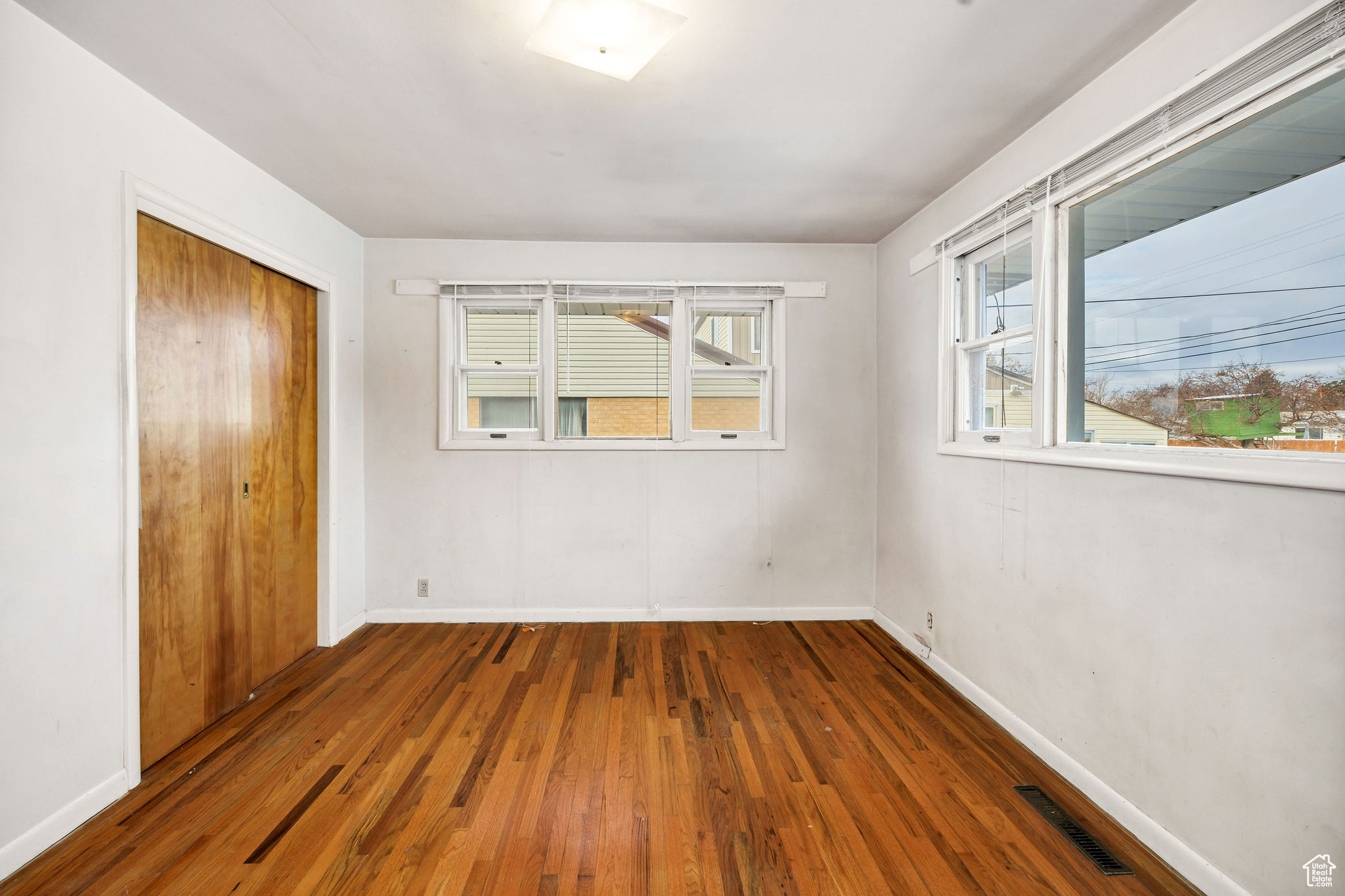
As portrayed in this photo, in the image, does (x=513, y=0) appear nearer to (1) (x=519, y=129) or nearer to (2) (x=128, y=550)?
(1) (x=519, y=129)

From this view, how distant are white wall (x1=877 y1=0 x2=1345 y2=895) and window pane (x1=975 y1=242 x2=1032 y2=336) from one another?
30 cm

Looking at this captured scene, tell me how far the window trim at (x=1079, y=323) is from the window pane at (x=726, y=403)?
4.43ft

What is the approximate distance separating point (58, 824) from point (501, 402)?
2761 mm

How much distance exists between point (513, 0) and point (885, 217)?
8.23 ft

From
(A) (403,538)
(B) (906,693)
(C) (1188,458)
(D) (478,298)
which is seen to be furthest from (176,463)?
(C) (1188,458)

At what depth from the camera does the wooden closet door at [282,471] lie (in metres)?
2.86

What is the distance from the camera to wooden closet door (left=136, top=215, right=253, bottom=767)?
2.19 meters

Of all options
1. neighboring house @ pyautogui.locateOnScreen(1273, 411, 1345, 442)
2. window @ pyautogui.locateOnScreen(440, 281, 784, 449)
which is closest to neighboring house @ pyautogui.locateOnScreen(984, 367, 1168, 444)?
neighboring house @ pyautogui.locateOnScreen(1273, 411, 1345, 442)

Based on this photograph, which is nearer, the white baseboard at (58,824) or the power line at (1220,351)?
the power line at (1220,351)

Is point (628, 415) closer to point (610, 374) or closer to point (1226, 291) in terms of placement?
point (610, 374)

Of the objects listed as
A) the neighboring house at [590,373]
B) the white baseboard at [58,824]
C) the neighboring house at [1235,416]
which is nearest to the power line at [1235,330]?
the neighboring house at [1235,416]

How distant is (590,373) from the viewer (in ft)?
12.9

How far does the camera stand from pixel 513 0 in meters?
1.64

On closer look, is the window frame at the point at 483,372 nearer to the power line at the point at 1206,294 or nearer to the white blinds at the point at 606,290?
the white blinds at the point at 606,290
